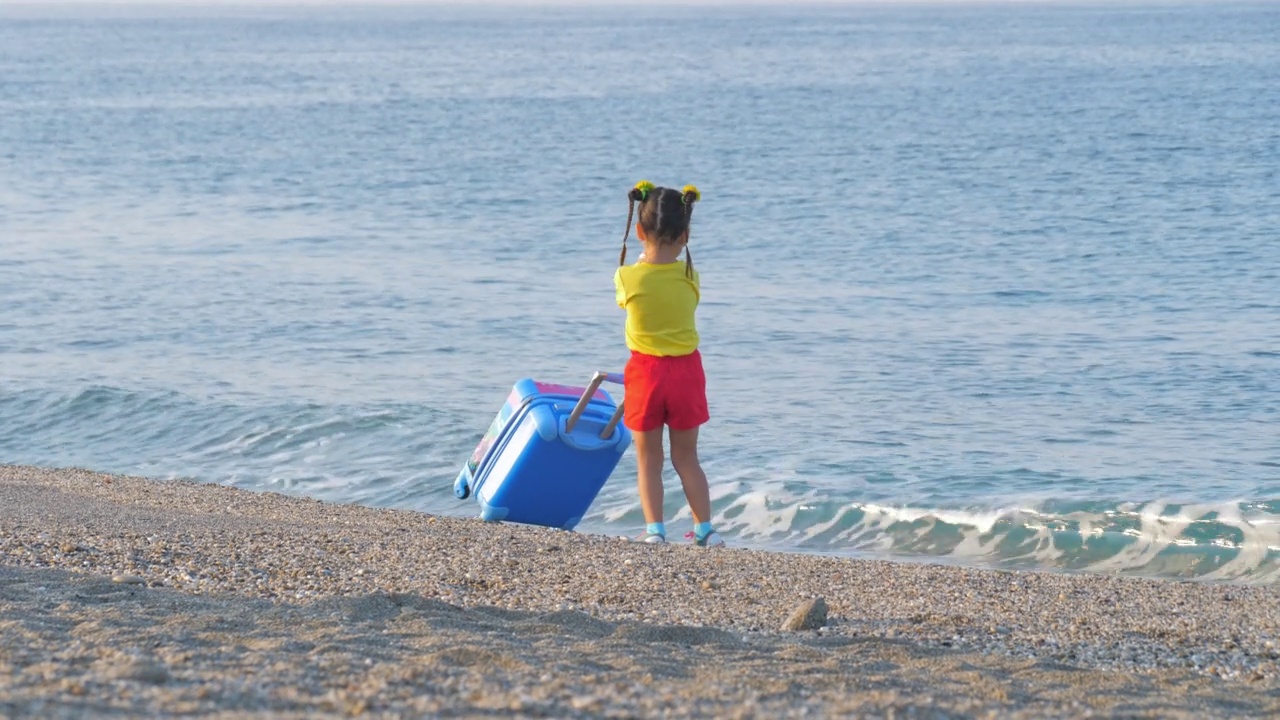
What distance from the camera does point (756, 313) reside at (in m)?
13.4

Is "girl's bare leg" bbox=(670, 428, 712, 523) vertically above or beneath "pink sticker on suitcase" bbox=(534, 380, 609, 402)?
beneath

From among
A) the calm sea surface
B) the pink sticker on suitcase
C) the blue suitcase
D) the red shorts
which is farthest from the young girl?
the calm sea surface

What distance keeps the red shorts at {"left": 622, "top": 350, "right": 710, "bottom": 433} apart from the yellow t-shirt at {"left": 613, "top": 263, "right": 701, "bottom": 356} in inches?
2.3

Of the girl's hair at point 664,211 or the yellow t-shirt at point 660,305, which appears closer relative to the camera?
the girl's hair at point 664,211

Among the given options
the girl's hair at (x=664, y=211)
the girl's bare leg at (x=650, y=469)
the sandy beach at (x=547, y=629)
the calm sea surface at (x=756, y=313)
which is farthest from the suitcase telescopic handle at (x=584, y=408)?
the calm sea surface at (x=756, y=313)

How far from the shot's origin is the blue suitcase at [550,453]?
652 cm

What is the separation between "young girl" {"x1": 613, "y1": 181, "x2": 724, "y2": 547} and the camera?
5957mm

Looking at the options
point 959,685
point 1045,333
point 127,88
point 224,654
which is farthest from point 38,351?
point 127,88

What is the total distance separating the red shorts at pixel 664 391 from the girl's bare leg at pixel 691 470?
0.07m

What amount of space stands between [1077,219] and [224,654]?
17.2 m

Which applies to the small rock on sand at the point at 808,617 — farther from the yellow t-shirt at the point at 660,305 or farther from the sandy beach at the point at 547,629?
the yellow t-shirt at the point at 660,305

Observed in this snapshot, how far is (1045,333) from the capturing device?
12383 mm

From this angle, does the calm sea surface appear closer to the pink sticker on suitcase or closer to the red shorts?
the pink sticker on suitcase

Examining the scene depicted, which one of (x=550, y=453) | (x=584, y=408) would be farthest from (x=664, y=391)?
(x=550, y=453)
